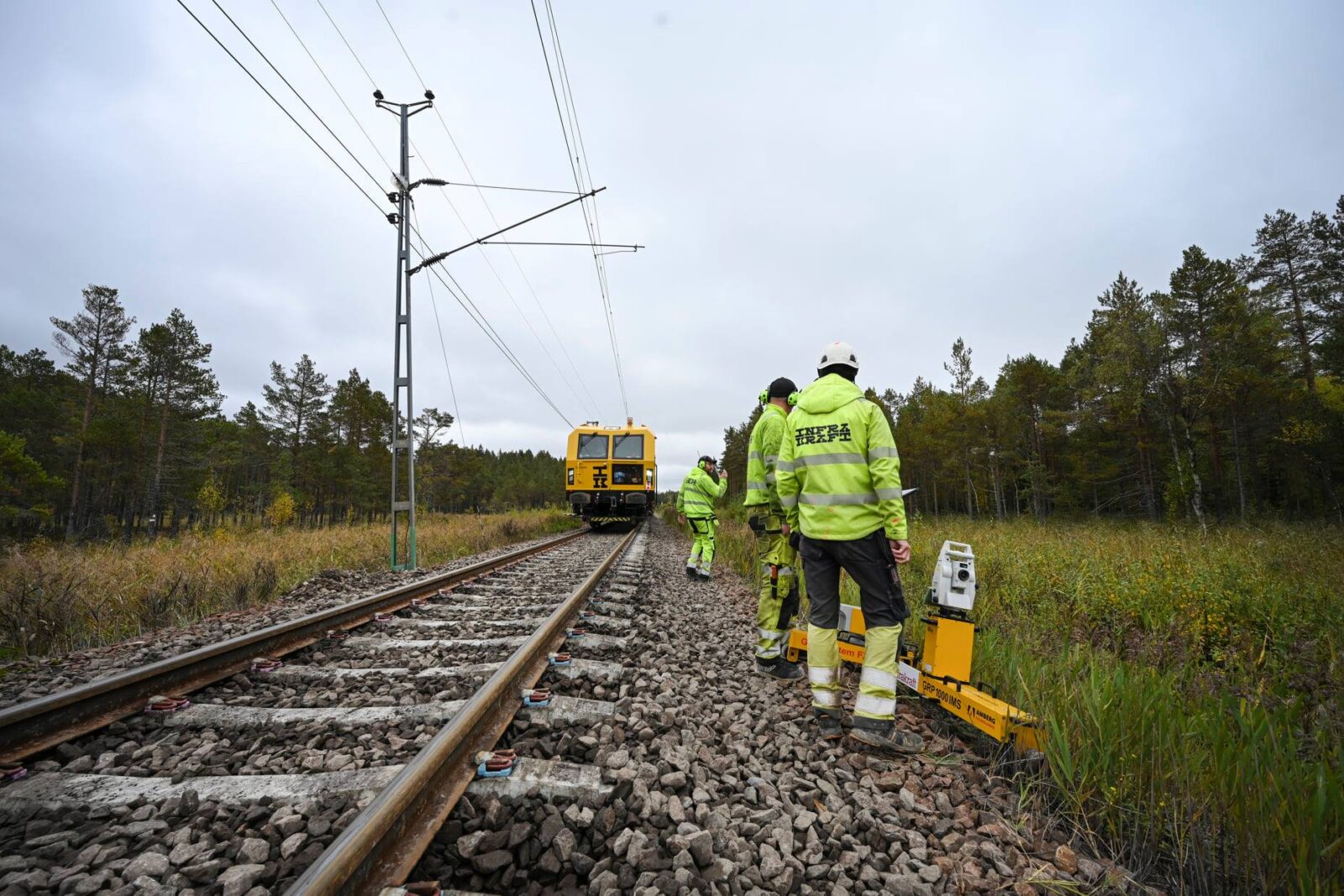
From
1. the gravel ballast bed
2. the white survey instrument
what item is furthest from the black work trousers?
the gravel ballast bed

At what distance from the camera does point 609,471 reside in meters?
16.1

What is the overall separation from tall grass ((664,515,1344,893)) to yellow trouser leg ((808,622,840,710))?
93 cm

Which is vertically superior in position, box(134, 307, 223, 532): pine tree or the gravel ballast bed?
box(134, 307, 223, 532): pine tree

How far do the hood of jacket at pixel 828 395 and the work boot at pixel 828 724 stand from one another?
170 centimetres

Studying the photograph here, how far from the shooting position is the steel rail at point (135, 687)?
2221mm

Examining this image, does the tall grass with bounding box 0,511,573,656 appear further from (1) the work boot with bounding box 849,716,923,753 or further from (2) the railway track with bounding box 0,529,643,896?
(1) the work boot with bounding box 849,716,923,753

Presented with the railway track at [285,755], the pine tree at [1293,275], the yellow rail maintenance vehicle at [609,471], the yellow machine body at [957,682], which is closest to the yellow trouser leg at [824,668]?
the yellow machine body at [957,682]

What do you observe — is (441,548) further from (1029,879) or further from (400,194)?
(1029,879)

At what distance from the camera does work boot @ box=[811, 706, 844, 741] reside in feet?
9.16

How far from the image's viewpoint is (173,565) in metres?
6.84

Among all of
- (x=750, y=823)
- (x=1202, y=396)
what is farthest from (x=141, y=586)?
(x=1202, y=396)

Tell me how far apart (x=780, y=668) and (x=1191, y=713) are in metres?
2.20

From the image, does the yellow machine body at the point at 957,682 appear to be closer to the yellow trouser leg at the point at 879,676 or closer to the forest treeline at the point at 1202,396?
the yellow trouser leg at the point at 879,676

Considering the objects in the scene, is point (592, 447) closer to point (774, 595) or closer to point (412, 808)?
point (774, 595)
